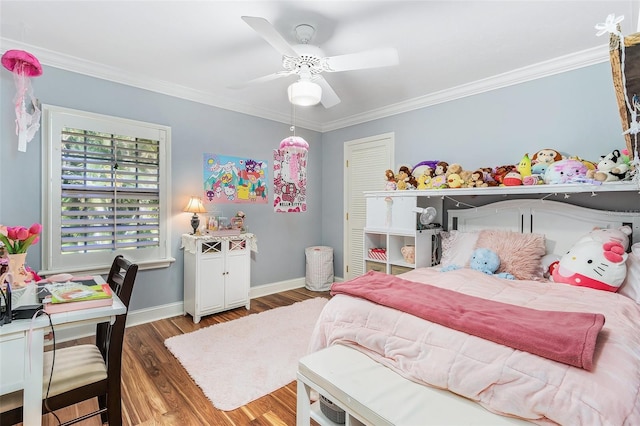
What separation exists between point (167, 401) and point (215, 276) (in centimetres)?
149

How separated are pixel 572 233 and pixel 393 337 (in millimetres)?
2060

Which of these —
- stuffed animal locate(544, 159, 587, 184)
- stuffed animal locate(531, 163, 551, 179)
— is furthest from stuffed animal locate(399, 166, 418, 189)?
stuffed animal locate(544, 159, 587, 184)

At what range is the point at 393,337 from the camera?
62.6 inches

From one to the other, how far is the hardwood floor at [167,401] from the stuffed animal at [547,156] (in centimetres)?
274

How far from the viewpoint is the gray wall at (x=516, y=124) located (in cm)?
254

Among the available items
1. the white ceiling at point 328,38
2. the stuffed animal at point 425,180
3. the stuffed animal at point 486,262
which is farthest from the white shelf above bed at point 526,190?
the white ceiling at point 328,38

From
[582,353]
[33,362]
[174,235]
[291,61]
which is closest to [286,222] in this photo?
[174,235]

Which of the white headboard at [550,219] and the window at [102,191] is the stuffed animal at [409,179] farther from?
the window at [102,191]

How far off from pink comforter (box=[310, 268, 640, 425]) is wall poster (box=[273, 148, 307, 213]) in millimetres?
2596

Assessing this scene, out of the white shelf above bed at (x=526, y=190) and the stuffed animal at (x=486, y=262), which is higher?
the white shelf above bed at (x=526, y=190)

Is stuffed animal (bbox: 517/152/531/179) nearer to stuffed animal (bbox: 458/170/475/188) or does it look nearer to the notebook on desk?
stuffed animal (bbox: 458/170/475/188)

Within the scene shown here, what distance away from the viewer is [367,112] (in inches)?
164

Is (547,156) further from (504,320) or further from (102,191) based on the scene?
(102,191)

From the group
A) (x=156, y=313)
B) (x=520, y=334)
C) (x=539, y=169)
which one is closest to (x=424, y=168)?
(x=539, y=169)
